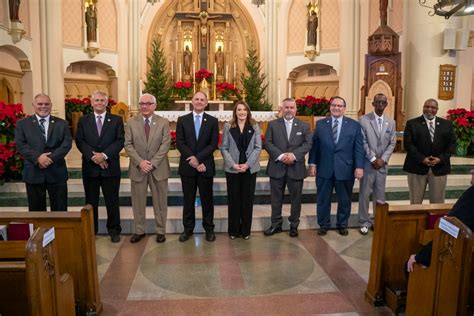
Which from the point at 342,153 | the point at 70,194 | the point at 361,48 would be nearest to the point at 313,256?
the point at 342,153

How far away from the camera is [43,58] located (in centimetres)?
1043

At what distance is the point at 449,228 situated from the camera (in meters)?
2.15

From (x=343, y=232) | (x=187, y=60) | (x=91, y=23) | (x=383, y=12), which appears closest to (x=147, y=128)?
(x=343, y=232)

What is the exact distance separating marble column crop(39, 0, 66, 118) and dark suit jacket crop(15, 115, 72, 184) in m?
6.40

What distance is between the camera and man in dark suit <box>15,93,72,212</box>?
13.7 ft

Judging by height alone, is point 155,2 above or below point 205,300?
above

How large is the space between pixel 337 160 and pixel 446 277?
260cm

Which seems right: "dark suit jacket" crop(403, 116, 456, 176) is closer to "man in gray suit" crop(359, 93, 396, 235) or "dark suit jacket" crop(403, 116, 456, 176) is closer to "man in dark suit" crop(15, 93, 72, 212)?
"man in gray suit" crop(359, 93, 396, 235)

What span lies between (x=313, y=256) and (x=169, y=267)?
53.1 inches

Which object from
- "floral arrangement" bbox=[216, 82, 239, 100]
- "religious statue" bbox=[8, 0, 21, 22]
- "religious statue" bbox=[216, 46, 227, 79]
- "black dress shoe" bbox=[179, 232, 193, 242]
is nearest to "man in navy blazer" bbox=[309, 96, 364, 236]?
"black dress shoe" bbox=[179, 232, 193, 242]

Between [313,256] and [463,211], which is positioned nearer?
[463,211]

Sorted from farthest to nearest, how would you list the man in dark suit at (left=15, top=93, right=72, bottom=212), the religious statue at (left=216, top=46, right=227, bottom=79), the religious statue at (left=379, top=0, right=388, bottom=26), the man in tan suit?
the religious statue at (left=216, top=46, right=227, bottom=79)
the religious statue at (left=379, top=0, right=388, bottom=26)
the man in tan suit
the man in dark suit at (left=15, top=93, right=72, bottom=212)

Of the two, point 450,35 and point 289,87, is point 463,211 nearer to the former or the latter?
point 450,35

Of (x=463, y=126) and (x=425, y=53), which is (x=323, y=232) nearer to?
(x=463, y=126)
